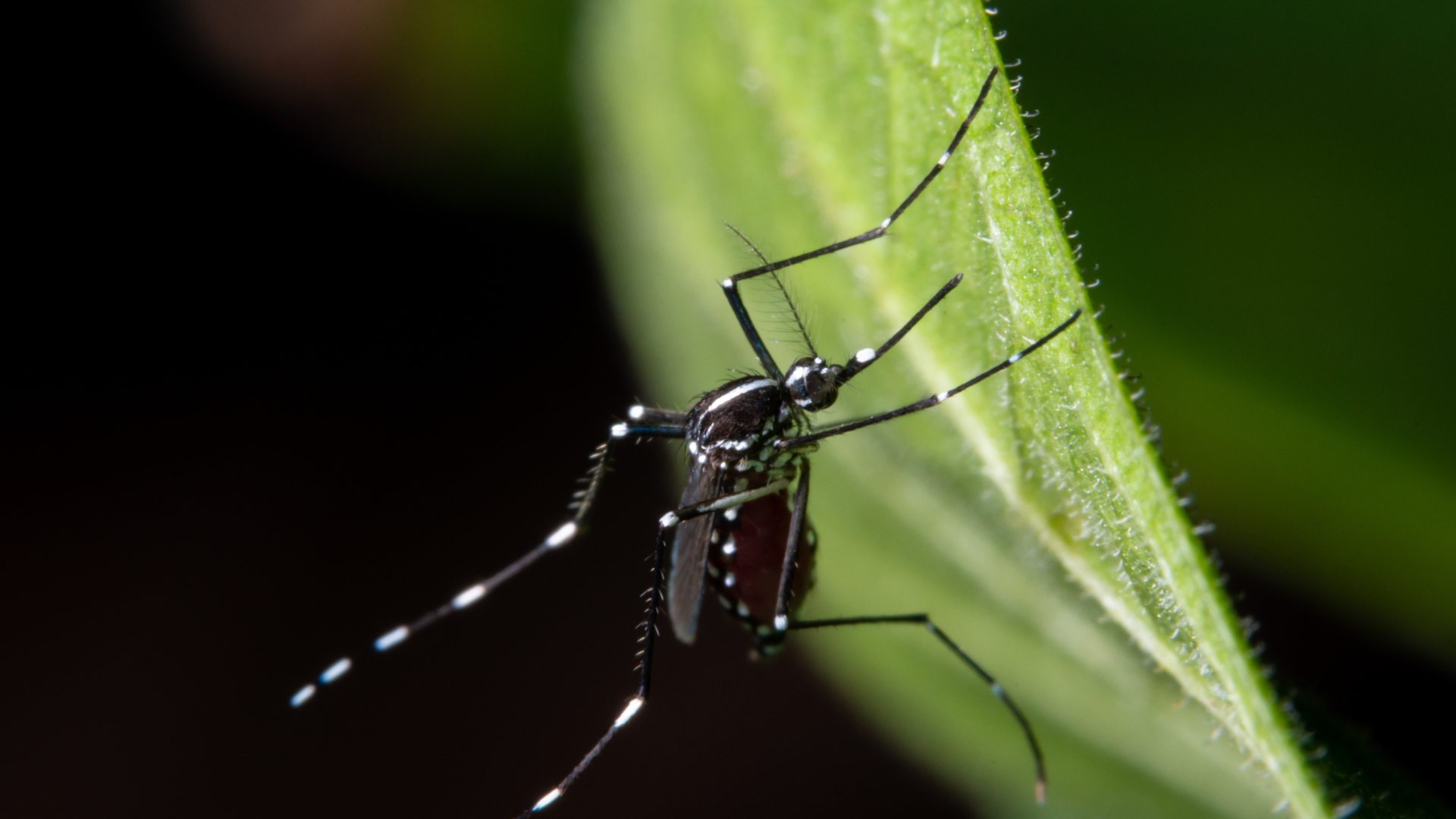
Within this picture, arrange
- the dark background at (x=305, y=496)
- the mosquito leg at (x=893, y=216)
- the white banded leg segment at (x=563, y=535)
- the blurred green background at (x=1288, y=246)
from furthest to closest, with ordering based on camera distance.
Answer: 1. the dark background at (x=305, y=496)
2. the white banded leg segment at (x=563, y=535)
3. the blurred green background at (x=1288, y=246)
4. the mosquito leg at (x=893, y=216)

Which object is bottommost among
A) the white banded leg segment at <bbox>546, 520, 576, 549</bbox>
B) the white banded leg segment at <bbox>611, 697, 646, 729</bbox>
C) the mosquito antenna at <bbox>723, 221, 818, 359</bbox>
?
the white banded leg segment at <bbox>611, 697, 646, 729</bbox>

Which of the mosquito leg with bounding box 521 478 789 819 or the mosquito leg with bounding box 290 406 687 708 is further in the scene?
the mosquito leg with bounding box 290 406 687 708

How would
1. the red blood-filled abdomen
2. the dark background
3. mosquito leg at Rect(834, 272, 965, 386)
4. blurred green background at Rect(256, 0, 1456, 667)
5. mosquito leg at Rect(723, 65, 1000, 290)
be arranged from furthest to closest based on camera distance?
the dark background → the red blood-filled abdomen → blurred green background at Rect(256, 0, 1456, 667) → mosquito leg at Rect(834, 272, 965, 386) → mosquito leg at Rect(723, 65, 1000, 290)

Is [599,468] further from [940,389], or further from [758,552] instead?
[940,389]

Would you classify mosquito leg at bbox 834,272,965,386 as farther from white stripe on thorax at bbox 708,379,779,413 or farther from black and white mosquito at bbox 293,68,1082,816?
white stripe on thorax at bbox 708,379,779,413

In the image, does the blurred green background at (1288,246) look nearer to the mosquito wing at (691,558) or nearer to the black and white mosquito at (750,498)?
the black and white mosquito at (750,498)

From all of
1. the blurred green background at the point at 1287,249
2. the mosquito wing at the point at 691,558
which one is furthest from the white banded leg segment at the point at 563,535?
the blurred green background at the point at 1287,249

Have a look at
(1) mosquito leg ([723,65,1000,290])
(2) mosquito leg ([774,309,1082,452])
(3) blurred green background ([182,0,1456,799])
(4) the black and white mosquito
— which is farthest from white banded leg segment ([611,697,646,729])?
(3) blurred green background ([182,0,1456,799])
